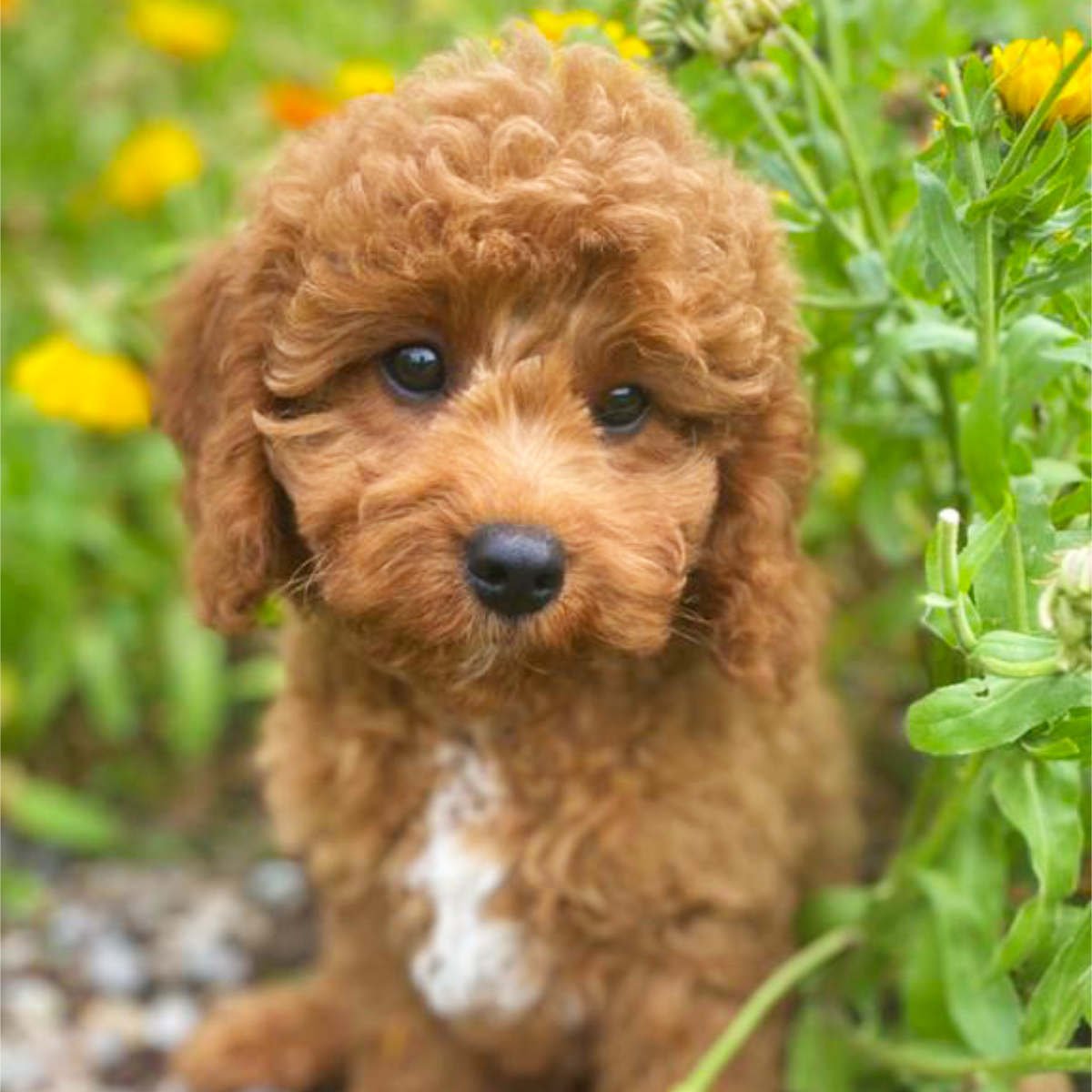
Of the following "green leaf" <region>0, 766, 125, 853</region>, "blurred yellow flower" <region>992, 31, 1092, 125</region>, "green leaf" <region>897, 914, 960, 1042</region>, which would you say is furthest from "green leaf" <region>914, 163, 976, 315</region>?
"green leaf" <region>0, 766, 125, 853</region>

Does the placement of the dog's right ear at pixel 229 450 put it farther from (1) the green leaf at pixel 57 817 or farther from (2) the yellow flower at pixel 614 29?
(1) the green leaf at pixel 57 817

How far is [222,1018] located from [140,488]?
4.47 ft

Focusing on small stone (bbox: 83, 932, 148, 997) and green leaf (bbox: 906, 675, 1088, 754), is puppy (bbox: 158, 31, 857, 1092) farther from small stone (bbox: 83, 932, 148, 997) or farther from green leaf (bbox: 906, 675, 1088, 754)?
small stone (bbox: 83, 932, 148, 997)

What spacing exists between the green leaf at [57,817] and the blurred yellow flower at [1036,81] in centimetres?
260

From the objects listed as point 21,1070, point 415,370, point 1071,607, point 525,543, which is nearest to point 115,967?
point 21,1070

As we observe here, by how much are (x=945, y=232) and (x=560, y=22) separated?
81 cm

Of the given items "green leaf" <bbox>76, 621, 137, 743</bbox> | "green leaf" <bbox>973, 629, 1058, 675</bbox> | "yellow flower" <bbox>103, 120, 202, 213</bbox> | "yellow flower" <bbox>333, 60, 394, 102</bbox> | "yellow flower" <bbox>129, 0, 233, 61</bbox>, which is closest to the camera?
"green leaf" <bbox>973, 629, 1058, 675</bbox>

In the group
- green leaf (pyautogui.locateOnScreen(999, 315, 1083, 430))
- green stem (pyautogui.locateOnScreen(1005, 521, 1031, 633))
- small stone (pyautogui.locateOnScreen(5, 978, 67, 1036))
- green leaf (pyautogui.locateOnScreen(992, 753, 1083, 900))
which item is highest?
green leaf (pyautogui.locateOnScreen(999, 315, 1083, 430))

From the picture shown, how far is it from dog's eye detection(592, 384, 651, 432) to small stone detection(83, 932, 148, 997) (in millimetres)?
1956

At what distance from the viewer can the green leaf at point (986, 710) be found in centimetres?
191

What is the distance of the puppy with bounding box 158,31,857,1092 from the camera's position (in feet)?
7.01

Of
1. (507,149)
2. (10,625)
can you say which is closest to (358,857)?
(507,149)

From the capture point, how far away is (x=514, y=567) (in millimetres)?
2066

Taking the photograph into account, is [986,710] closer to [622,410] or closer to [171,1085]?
[622,410]
